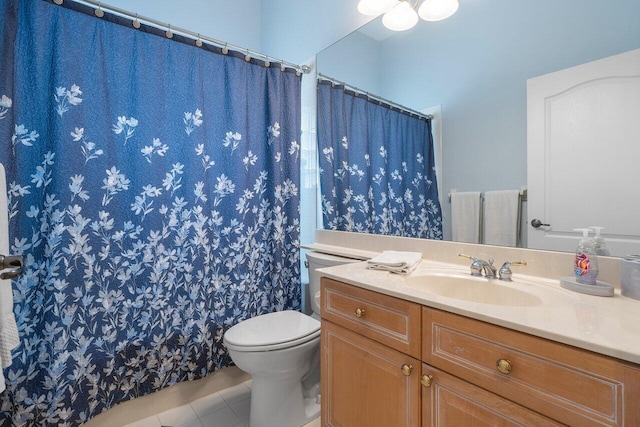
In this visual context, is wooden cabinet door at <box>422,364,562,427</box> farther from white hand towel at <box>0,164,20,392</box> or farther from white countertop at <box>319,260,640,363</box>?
white hand towel at <box>0,164,20,392</box>

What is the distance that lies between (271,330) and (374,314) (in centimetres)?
65

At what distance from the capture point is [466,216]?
1.26 metres

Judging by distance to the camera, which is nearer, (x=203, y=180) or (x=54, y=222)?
(x=54, y=222)

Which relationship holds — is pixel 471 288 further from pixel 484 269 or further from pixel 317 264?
pixel 317 264

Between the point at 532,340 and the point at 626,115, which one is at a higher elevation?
the point at 626,115

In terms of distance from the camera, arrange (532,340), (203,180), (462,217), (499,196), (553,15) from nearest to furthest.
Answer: (532,340) → (553,15) → (499,196) → (462,217) → (203,180)

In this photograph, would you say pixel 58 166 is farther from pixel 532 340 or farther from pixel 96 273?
pixel 532 340

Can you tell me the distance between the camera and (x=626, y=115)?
34.2 inches

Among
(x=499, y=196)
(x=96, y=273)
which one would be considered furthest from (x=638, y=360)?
(x=96, y=273)

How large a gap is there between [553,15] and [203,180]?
164cm

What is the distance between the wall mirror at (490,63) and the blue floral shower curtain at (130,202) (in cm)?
83

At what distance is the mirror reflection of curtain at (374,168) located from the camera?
55.8 inches

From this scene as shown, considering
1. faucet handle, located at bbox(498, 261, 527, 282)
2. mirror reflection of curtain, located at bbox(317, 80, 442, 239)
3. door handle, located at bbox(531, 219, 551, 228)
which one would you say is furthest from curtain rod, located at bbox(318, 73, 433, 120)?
faucet handle, located at bbox(498, 261, 527, 282)

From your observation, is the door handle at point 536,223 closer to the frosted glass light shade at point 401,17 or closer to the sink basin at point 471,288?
the sink basin at point 471,288
